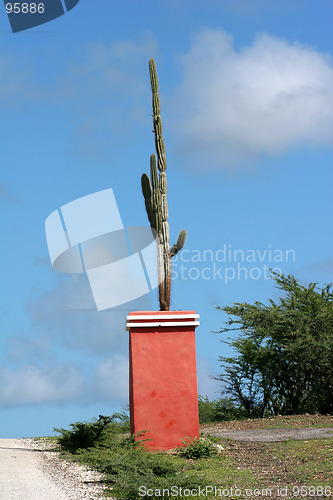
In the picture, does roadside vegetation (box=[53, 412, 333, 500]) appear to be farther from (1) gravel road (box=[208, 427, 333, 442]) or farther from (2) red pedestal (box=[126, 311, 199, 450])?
(1) gravel road (box=[208, 427, 333, 442])

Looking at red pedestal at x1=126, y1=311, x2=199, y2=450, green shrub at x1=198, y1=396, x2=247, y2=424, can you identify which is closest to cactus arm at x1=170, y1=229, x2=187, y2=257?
red pedestal at x1=126, y1=311, x2=199, y2=450

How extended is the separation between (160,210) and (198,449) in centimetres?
483

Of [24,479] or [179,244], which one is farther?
[179,244]

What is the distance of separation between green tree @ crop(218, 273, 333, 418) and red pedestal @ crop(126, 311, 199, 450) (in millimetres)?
7371

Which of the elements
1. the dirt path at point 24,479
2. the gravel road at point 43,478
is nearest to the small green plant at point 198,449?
the gravel road at point 43,478

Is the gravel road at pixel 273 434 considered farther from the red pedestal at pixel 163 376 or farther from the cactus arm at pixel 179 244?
the cactus arm at pixel 179 244

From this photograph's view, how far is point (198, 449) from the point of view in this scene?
10062 millimetres

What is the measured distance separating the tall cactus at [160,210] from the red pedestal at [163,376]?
32.6 inches

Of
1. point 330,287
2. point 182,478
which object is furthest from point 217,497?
point 330,287

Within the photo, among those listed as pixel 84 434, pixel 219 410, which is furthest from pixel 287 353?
pixel 84 434

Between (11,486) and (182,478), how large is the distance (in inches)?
96.4

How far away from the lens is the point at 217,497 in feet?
23.3

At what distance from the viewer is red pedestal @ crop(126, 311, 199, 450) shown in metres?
10.8

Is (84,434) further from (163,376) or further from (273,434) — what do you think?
(273,434)
